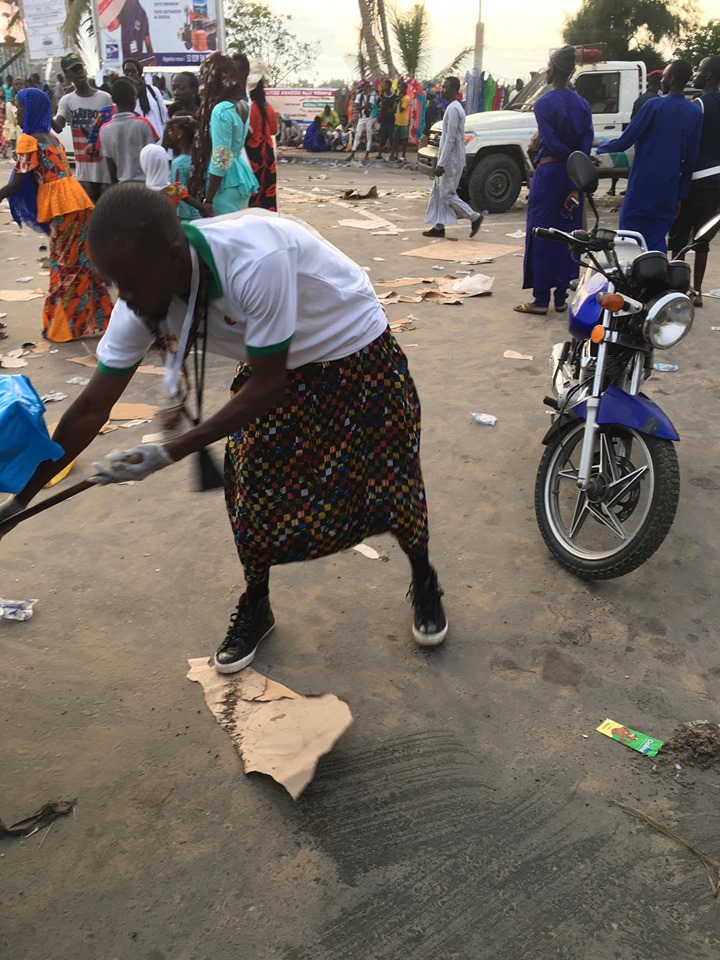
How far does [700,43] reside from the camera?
1040 inches

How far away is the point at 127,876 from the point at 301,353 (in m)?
1.36

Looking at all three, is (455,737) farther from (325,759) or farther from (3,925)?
(3,925)

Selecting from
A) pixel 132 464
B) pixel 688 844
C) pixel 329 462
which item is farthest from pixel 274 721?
pixel 688 844

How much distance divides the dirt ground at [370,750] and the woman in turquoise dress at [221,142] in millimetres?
2718

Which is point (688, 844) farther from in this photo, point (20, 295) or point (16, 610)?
point (20, 295)

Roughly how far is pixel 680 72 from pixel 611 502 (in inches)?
159

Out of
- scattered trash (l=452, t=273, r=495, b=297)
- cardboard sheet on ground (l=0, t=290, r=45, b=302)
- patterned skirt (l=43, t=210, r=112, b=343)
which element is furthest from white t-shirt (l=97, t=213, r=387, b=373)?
cardboard sheet on ground (l=0, t=290, r=45, b=302)

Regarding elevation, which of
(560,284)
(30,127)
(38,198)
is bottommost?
(560,284)

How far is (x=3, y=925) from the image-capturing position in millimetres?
1694

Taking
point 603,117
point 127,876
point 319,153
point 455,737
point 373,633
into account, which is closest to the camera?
point 127,876

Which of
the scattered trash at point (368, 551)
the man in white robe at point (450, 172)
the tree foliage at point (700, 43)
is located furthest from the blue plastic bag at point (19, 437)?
the tree foliage at point (700, 43)

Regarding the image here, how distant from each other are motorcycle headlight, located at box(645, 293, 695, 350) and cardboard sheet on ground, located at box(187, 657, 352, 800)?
168 centimetres

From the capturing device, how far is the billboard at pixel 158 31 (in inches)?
577

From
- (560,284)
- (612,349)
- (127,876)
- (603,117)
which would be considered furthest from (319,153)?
(127,876)
